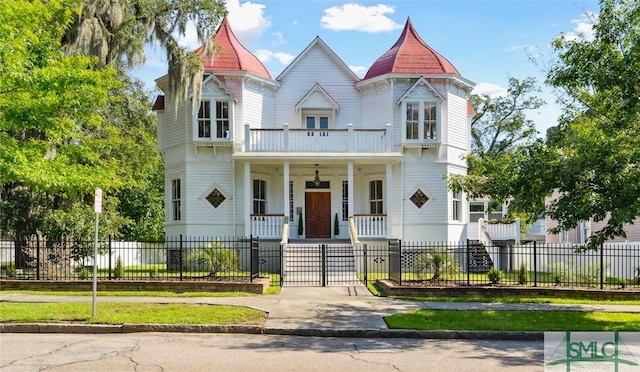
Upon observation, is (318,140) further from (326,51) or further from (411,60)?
(411,60)

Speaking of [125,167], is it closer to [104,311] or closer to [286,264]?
[286,264]

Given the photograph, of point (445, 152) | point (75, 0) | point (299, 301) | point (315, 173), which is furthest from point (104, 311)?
point (445, 152)

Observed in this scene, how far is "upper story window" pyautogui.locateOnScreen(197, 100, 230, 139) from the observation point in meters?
23.9

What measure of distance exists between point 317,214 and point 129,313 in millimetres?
14392

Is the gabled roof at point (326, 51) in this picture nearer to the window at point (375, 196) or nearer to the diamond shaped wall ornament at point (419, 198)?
the window at point (375, 196)

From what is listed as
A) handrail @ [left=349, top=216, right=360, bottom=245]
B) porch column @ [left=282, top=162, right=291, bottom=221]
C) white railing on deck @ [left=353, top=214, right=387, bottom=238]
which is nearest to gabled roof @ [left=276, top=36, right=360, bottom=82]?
porch column @ [left=282, top=162, right=291, bottom=221]

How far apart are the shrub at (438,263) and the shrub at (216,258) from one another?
5.83m

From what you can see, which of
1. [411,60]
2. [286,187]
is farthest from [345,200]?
[411,60]

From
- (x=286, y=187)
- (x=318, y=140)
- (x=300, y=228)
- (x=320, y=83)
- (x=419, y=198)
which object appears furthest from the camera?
(x=320, y=83)

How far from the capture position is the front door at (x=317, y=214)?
2536 cm

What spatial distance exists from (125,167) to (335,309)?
776 inches

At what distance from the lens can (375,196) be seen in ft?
83.6

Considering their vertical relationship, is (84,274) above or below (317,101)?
below

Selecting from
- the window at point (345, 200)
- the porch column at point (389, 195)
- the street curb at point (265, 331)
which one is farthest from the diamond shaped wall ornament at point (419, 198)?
the street curb at point (265, 331)
